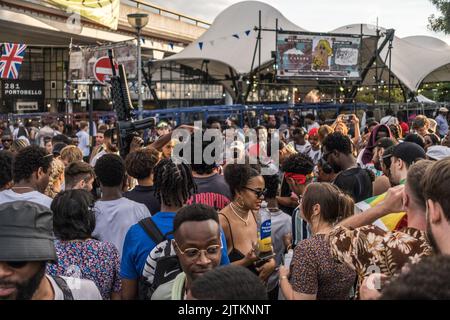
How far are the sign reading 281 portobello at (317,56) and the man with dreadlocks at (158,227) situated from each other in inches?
690

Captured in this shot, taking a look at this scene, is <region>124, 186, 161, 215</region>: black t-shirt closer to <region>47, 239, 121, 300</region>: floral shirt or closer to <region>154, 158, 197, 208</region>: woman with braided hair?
<region>154, 158, 197, 208</region>: woman with braided hair

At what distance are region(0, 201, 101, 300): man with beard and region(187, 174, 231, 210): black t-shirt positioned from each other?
2317 mm

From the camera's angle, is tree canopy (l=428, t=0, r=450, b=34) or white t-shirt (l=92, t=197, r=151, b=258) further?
tree canopy (l=428, t=0, r=450, b=34)

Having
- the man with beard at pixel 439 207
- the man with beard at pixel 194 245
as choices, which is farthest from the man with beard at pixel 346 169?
the man with beard at pixel 439 207

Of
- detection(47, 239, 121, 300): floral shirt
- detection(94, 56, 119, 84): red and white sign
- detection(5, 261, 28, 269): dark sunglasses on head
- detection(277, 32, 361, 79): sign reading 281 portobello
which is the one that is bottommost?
detection(47, 239, 121, 300): floral shirt

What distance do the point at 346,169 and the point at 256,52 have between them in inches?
872

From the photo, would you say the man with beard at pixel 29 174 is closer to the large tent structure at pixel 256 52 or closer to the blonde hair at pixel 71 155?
the blonde hair at pixel 71 155

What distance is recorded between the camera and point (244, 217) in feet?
13.4

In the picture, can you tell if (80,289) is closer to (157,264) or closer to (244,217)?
(157,264)

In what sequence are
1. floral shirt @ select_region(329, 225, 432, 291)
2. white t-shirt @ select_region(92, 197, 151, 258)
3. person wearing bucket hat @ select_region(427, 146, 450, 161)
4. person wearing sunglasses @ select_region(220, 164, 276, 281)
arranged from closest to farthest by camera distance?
floral shirt @ select_region(329, 225, 432, 291) → person wearing sunglasses @ select_region(220, 164, 276, 281) → white t-shirt @ select_region(92, 197, 151, 258) → person wearing bucket hat @ select_region(427, 146, 450, 161)

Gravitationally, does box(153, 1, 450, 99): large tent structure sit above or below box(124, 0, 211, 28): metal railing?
below

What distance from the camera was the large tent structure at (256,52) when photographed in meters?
27.5

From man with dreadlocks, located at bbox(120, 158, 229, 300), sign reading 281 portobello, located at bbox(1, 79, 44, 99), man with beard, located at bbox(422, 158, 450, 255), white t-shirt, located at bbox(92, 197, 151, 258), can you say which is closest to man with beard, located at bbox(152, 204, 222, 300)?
man with dreadlocks, located at bbox(120, 158, 229, 300)

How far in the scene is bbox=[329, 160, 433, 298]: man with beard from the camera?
2475 millimetres
